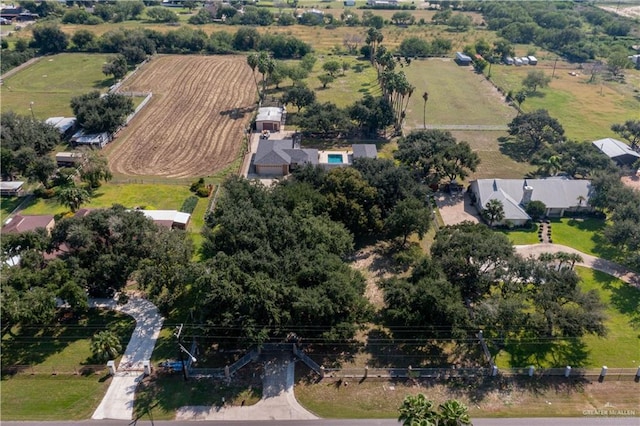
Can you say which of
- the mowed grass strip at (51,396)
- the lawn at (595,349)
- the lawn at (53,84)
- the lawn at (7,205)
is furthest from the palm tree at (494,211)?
the lawn at (53,84)

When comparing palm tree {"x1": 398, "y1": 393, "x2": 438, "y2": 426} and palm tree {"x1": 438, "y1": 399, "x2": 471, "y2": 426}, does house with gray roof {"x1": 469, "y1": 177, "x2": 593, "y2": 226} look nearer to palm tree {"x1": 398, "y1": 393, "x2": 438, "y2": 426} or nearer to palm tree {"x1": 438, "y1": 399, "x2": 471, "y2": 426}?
palm tree {"x1": 438, "y1": 399, "x2": 471, "y2": 426}

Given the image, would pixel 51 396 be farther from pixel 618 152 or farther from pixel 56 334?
pixel 618 152

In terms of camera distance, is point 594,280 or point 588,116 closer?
point 594,280

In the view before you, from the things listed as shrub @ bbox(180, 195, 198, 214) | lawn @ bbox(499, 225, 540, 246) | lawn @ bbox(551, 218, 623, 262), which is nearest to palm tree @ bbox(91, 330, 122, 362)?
shrub @ bbox(180, 195, 198, 214)

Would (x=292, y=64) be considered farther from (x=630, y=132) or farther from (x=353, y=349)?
(x=353, y=349)

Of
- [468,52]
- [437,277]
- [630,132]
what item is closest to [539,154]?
[630,132]

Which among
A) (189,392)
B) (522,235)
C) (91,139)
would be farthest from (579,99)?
(189,392)

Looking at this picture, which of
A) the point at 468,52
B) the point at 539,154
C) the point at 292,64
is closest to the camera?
the point at 539,154
